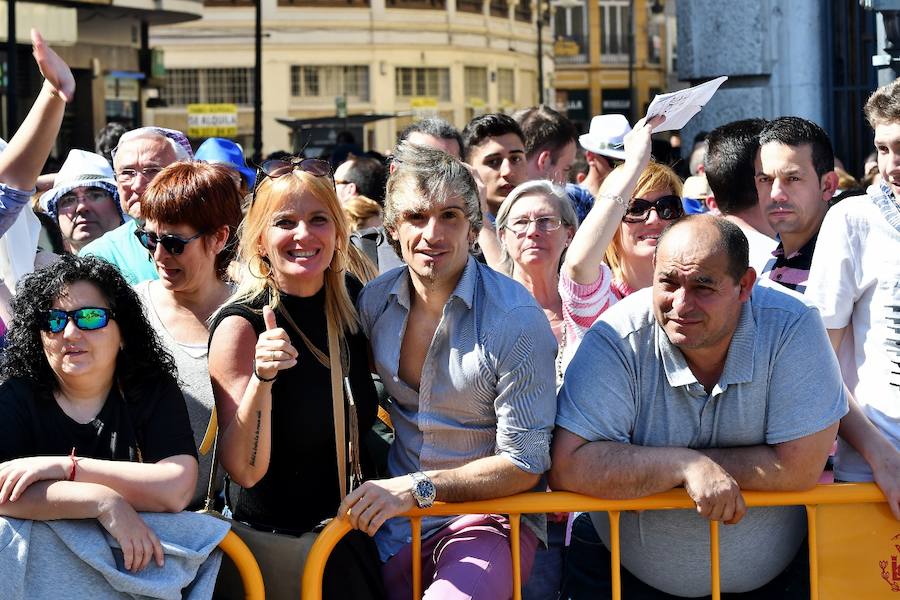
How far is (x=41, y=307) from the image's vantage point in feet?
12.6

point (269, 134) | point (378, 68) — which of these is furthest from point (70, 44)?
point (378, 68)

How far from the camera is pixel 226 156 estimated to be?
672 cm

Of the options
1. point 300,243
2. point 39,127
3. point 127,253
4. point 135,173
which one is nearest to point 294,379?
point 300,243

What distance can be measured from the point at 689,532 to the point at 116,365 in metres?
1.83

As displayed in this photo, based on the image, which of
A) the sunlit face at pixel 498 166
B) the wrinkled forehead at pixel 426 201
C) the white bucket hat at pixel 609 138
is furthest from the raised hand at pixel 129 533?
the white bucket hat at pixel 609 138

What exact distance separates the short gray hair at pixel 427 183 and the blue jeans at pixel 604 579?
1.10 meters

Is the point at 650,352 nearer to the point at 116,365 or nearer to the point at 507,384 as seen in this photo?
the point at 507,384

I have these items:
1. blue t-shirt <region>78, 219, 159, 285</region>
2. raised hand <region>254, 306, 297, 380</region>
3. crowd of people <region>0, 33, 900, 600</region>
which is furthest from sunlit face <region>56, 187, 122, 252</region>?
raised hand <region>254, 306, 297, 380</region>

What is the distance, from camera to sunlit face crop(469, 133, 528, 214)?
22.6 ft

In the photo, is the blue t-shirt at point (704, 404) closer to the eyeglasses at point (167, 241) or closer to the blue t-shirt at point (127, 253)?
the eyeglasses at point (167, 241)

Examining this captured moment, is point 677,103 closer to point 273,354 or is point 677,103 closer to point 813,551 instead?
point 813,551

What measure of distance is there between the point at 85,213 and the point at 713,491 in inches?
154

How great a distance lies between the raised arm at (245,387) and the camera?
12.4ft

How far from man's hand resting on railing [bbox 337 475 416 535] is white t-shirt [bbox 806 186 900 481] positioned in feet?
4.81
